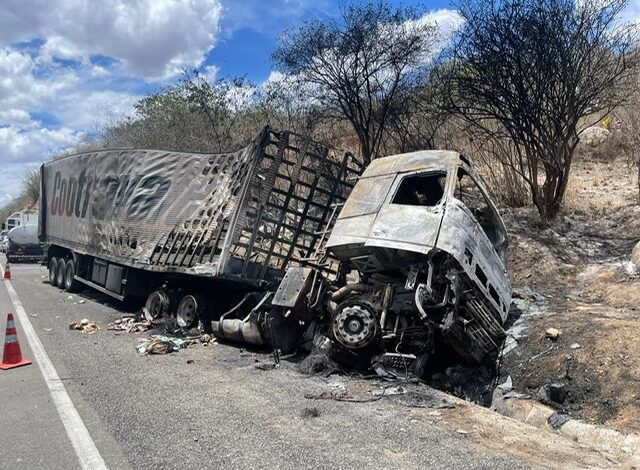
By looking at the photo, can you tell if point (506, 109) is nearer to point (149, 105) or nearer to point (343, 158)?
point (343, 158)

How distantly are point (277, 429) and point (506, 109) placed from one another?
33.2 ft

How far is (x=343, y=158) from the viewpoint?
944cm

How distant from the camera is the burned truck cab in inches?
241

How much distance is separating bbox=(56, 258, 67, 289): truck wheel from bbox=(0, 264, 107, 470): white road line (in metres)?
7.05

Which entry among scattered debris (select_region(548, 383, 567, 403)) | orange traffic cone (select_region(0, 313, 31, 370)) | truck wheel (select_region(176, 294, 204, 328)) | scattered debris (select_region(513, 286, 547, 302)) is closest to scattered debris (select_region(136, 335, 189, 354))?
truck wheel (select_region(176, 294, 204, 328))

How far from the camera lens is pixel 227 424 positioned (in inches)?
188

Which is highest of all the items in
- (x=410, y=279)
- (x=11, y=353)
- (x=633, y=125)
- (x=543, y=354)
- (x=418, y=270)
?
(x=633, y=125)

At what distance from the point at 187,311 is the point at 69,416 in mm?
4384

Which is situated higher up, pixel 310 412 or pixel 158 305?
pixel 158 305

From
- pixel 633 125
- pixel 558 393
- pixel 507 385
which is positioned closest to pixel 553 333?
pixel 507 385

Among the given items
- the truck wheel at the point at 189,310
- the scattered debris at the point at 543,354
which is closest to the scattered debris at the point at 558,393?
the scattered debris at the point at 543,354

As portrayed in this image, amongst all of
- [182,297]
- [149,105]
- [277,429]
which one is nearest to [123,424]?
[277,429]

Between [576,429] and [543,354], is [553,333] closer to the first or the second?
[543,354]

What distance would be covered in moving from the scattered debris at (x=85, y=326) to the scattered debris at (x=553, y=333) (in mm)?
6864
